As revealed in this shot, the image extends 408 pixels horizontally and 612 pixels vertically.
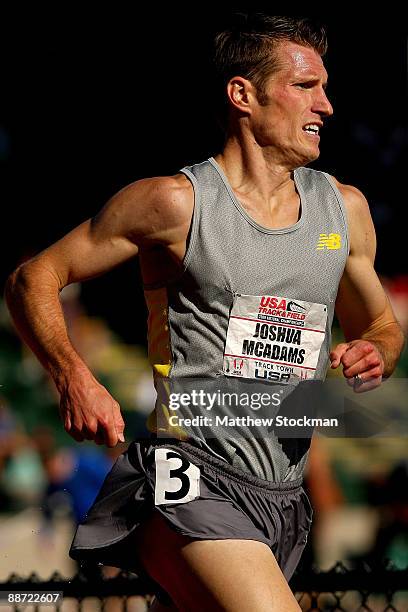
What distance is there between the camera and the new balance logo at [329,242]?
2.94 meters

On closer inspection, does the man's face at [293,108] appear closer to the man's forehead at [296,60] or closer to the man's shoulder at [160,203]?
the man's forehead at [296,60]

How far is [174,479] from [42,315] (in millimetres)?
520

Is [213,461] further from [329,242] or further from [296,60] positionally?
[296,60]

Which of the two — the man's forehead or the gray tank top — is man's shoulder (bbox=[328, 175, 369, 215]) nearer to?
the gray tank top

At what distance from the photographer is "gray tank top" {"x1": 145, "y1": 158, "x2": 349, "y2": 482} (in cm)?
283

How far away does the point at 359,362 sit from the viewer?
8.86ft

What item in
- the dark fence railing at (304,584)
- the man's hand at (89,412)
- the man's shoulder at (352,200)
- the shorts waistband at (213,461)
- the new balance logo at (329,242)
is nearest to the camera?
the man's hand at (89,412)

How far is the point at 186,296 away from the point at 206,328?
0.10 metres

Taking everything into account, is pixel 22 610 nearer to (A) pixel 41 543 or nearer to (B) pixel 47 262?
(B) pixel 47 262

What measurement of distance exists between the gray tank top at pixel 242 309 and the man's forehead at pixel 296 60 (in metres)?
0.34

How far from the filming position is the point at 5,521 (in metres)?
6.90

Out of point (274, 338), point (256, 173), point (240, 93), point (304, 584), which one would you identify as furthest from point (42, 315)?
point (304, 584)

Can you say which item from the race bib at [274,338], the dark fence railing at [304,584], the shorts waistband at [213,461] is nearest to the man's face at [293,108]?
the race bib at [274,338]

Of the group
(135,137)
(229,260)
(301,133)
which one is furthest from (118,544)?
(135,137)
